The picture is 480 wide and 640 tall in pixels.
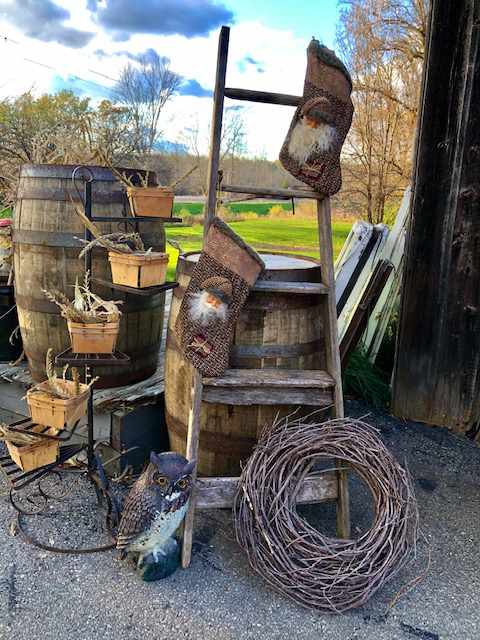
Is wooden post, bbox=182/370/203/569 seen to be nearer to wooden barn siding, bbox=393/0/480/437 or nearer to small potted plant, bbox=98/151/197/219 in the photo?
small potted plant, bbox=98/151/197/219

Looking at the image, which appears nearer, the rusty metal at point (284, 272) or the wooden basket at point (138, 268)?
the rusty metal at point (284, 272)

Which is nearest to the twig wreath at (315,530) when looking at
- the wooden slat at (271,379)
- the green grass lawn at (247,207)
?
the wooden slat at (271,379)

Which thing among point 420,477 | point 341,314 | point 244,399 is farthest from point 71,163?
point 420,477

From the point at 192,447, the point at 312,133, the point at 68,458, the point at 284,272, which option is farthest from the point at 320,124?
the point at 68,458

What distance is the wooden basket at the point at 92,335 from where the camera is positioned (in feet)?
8.56

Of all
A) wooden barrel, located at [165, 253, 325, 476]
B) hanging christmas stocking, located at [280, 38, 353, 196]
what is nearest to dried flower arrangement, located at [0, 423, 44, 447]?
wooden barrel, located at [165, 253, 325, 476]

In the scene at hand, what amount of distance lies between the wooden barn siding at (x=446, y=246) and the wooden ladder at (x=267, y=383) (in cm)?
152

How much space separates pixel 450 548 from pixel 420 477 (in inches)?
27.8

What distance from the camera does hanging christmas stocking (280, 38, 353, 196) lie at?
2.38 m

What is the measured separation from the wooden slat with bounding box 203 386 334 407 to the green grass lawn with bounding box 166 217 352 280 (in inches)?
193

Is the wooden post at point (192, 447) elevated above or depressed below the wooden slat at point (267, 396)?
below

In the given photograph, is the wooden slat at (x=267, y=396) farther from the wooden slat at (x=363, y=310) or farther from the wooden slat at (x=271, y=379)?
the wooden slat at (x=363, y=310)

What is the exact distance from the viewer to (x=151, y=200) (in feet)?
9.40

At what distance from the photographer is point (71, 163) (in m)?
3.40
